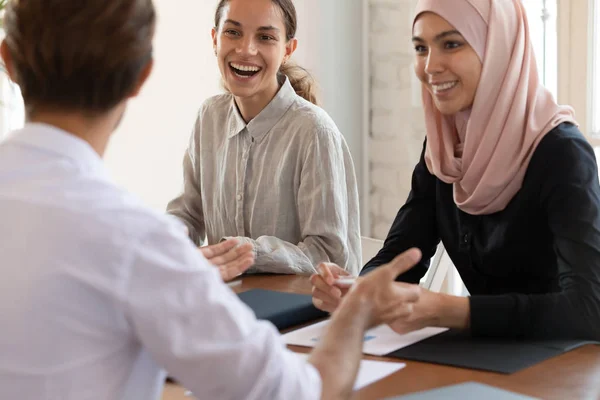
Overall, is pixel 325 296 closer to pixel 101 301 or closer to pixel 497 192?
pixel 497 192

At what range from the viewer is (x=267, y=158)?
7.66ft

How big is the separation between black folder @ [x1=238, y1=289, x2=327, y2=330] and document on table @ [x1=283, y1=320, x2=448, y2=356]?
1.6 inches

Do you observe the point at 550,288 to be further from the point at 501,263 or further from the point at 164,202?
the point at 164,202

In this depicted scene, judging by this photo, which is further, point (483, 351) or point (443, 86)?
point (443, 86)

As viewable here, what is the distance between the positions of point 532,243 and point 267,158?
0.81 meters

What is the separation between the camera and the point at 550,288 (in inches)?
69.8

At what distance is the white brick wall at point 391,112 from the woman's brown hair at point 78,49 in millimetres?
2377

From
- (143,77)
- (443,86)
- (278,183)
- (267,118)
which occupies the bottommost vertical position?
(278,183)

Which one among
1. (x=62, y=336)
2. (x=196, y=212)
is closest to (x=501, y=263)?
(x=196, y=212)

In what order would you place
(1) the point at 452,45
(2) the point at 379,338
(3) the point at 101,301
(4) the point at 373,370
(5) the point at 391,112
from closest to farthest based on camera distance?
1. (3) the point at 101,301
2. (4) the point at 373,370
3. (2) the point at 379,338
4. (1) the point at 452,45
5. (5) the point at 391,112

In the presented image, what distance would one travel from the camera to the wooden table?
123cm

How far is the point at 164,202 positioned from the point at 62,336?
259 centimetres

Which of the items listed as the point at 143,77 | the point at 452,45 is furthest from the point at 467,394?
the point at 452,45

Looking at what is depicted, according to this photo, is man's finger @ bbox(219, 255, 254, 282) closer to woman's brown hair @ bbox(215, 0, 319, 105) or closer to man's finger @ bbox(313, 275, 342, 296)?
man's finger @ bbox(313, 275, 342, 296)
